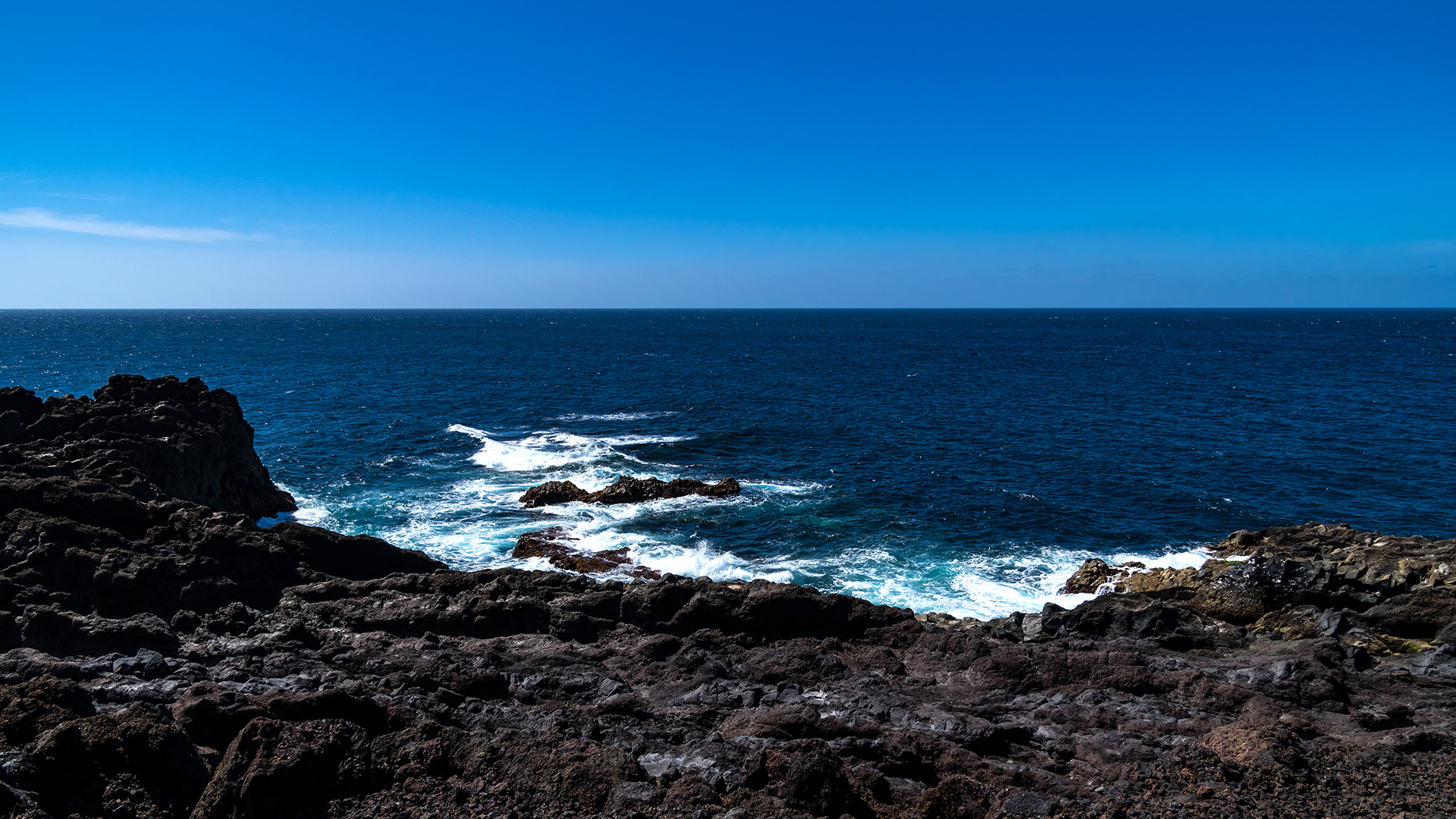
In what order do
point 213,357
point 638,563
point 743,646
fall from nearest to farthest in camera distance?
point 743,646 → point 638,563 → point 213,357

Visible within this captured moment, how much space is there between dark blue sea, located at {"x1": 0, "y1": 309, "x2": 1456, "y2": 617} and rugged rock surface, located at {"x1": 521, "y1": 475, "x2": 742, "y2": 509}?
3.56ft

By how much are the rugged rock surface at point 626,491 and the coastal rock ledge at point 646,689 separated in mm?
15684

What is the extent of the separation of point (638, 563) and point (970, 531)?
17.2 metres

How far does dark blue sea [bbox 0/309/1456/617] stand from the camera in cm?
3581

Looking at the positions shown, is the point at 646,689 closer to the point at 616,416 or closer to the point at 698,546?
the point at 698,546

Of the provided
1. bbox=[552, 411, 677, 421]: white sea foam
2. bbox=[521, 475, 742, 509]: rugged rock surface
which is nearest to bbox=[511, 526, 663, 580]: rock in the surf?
bbox=[521, 475, 742, 509]: rugged rock surface

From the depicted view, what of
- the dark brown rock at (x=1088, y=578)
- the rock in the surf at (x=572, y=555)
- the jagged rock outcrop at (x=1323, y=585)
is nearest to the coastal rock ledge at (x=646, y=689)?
the jagged rock outcrop at (x=1323, y=585)

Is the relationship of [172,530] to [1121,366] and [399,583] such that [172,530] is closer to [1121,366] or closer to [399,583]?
[399,583]

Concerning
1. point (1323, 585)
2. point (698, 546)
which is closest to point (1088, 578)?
point (1323, 585)

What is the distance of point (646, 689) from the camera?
1662 centimetres

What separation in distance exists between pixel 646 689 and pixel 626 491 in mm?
26513

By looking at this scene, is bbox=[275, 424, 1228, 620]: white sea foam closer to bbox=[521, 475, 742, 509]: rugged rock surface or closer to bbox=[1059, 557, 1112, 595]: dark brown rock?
bbox=[1059, 557, 1112, 595]: dark brown rock

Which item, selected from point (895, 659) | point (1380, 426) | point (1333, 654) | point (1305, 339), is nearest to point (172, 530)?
point (895, 659)

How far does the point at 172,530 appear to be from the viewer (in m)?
23.1
